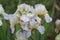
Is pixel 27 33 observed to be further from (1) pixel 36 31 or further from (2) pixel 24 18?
(1) pixel 36 31

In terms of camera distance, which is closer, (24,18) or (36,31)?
(24,18)

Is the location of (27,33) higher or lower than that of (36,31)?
higher

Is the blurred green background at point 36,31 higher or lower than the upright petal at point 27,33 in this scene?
lower

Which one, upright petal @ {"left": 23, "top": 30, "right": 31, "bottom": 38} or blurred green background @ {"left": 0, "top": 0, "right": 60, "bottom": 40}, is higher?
upright petal @ {"left": 23, "top": 30, "right": 31, "bottom": 38}

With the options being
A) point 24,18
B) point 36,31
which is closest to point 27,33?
point 24,18

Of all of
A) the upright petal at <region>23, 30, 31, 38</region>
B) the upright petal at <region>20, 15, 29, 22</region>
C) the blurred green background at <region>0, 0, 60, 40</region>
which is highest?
the upright petal at <region>20, 15, 29, 22</region>

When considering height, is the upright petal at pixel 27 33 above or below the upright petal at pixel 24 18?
below

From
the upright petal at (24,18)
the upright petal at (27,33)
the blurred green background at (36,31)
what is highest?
the upright petal at (24,18)

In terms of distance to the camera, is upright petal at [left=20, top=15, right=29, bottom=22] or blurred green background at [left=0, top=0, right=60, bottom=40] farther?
blurred green background at [left=0, top=0, right=60, bottom=40]

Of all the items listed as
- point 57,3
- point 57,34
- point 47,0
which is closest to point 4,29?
point 57,34

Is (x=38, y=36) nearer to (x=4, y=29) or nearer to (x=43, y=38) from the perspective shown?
(x=43, y=38)

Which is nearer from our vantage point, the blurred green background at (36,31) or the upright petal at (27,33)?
the upright petal at (27,33)
